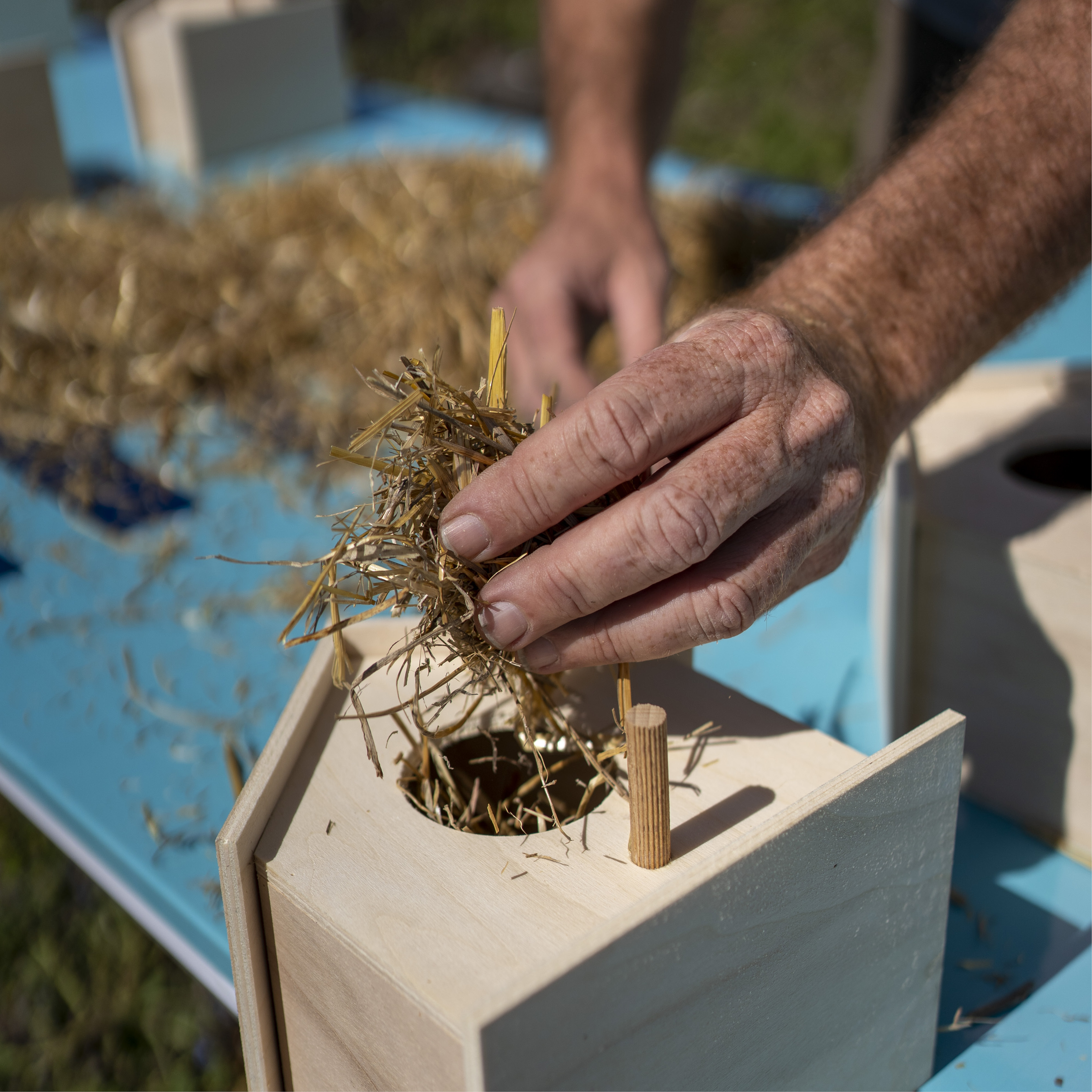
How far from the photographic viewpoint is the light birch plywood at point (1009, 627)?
0.93 metres

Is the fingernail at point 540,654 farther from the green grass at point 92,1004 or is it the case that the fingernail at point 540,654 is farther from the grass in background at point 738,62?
the grass in background at point 738,62

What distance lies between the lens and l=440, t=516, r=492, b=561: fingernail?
25.5 inches

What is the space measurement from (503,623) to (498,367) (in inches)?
6.5

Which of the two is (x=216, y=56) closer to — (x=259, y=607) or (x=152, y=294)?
(x=152, y=294)

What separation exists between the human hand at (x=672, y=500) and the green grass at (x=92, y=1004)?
0.93 metres

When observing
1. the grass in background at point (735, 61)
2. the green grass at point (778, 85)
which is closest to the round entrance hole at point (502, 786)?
the grass in background at point (735, 61)

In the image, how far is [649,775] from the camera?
0.61 metres

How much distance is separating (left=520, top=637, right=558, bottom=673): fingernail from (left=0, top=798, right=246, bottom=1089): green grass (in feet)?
2.87

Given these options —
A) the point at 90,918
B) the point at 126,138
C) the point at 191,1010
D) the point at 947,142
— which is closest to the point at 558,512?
the point at 947,142

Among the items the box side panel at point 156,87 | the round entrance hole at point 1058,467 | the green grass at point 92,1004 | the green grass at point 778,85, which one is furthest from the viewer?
the green grass at point 778,85

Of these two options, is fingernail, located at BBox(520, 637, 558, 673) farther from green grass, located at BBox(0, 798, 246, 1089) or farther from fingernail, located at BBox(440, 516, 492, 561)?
green grass, located at BBox(0, 798, 246, 1089)

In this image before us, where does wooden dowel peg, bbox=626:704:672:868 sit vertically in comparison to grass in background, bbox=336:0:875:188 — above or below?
above

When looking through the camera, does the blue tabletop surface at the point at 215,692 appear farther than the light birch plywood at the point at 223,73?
No

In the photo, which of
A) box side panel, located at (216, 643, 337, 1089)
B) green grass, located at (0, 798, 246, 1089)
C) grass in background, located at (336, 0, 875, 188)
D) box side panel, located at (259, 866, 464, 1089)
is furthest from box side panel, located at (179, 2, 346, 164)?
box side panel, located at (259, 866, 464, 1089)
